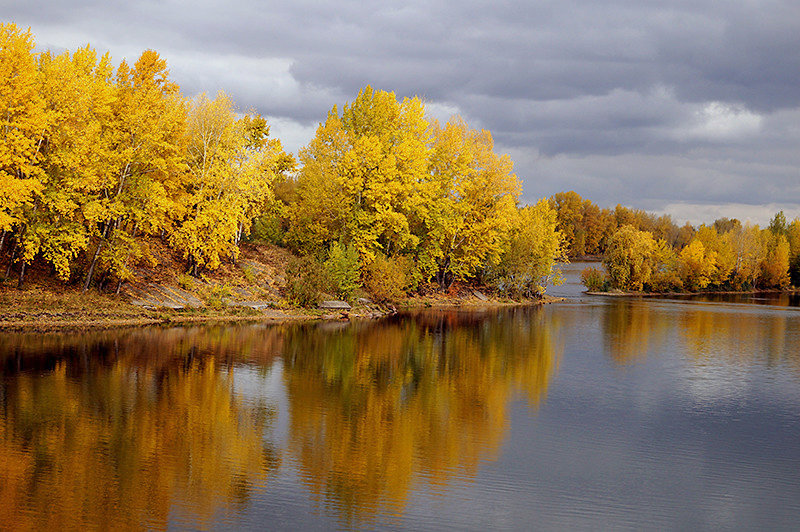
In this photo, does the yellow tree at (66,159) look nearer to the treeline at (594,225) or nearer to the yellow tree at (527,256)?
the yellow tree at (527,256)

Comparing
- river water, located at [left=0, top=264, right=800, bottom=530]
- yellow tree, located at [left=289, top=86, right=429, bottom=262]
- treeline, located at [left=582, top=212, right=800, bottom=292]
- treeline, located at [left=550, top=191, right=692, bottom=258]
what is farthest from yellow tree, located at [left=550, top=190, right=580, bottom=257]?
river water, located at [left=0, top=264, right=800, bottom=530]

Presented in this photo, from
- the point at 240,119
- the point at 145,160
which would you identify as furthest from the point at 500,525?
the point at 240,119

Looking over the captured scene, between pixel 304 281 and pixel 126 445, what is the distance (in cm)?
3220

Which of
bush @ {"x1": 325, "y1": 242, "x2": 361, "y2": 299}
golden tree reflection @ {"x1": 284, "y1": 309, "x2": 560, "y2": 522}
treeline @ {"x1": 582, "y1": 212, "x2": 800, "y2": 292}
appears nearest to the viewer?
golden tree reflection @ {"x1": 284, "y1": 309, "x2": 560, "y2": 522}

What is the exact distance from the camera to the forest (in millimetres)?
36062

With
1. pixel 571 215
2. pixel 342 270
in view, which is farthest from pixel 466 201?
pixel 571 215

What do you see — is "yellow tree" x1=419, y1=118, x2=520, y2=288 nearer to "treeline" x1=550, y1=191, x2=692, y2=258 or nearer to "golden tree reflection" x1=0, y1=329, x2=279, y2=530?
"golden tree reflection" x1=0, y1=329, x2=279, y2=530

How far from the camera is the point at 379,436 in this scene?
1925cm

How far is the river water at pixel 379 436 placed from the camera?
13.9 metres

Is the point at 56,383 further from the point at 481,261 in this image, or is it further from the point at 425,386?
the point at 481,261

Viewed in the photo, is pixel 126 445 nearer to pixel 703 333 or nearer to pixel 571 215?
pixel 703 333

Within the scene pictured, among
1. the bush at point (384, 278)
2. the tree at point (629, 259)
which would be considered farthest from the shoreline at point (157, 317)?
the tree at point (629, 259)

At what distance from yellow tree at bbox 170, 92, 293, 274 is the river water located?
9.89 metres

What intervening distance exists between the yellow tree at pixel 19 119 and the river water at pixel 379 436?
7.89 meters
